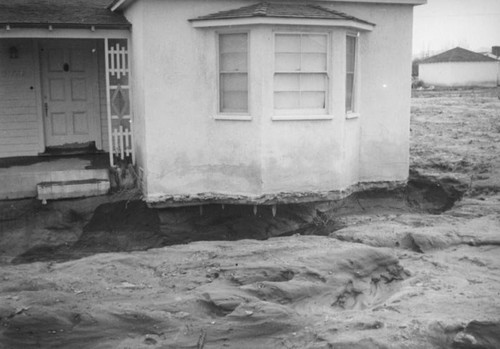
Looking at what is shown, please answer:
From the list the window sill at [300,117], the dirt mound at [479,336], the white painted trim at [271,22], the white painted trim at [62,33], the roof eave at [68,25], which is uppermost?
the roof eave at [68,25]

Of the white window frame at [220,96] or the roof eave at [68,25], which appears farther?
the roof eave at [68,25]

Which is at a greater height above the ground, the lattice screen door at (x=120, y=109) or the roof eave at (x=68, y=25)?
the roof eave at (x=68, y=25)

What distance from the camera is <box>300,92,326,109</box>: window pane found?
1134 centimetres

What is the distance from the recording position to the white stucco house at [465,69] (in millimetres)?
60156

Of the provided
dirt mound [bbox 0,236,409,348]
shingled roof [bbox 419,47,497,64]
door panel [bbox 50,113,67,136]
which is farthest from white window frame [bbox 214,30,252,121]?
shingled roof [bbox 419,47,497,64]

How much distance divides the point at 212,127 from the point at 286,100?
57.8 inches

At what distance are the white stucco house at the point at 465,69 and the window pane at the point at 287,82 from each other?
53232 mm

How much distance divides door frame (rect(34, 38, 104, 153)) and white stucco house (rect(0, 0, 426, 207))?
1265 millimetres

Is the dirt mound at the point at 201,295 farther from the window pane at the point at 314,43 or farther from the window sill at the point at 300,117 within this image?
→ the window pane at the point at 314,43

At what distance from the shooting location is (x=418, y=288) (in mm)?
8062

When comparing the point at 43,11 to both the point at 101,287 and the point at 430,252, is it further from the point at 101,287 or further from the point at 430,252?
the point at 430,252

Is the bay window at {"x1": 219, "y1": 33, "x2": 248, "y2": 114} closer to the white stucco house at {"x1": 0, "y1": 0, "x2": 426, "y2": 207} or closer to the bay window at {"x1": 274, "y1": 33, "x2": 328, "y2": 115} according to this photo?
the white stucco house at {"x1": 0, "y1": 0, "x2": 426, "y2": 207}

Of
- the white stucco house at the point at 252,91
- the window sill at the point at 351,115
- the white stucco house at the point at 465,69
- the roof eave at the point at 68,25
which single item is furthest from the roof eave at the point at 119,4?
the white stucco house at the point at 465,69

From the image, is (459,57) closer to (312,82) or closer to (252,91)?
(312,82)
